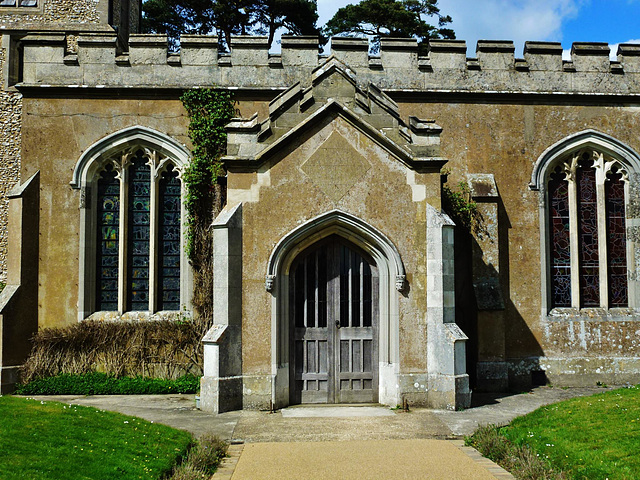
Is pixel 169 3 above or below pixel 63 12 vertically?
above

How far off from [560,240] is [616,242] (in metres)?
1.30

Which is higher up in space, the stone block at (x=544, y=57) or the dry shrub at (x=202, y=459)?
the stone block at (x=544, y=57)

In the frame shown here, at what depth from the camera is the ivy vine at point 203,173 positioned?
12945 mm

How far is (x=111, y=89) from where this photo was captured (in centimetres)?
1303

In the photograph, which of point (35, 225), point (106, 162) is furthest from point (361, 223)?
point (35, 225)

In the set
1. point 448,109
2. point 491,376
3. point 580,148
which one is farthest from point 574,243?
point 448,109

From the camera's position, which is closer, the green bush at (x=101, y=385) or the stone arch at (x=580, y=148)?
the green bush at (x=101, y=385)

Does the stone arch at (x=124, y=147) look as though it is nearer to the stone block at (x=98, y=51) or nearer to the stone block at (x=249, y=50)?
the stone block at (x=98, y=51)

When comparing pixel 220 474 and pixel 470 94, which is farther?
pixel 470 94

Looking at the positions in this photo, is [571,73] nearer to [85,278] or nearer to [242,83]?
[242,83]

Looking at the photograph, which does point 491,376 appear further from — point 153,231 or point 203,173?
point 153,231

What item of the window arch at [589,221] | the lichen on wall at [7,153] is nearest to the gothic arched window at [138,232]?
the lichen on wall at [7,153]

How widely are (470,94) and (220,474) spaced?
32.1 feet

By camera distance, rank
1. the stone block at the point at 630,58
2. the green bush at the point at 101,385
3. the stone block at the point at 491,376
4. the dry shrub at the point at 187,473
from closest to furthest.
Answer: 1. the dry shrub at the point at 187,473
2. the green bush at the point at 101,385
3. the stone block at the point at 491,376
4. the stone block at the point at 630,58
